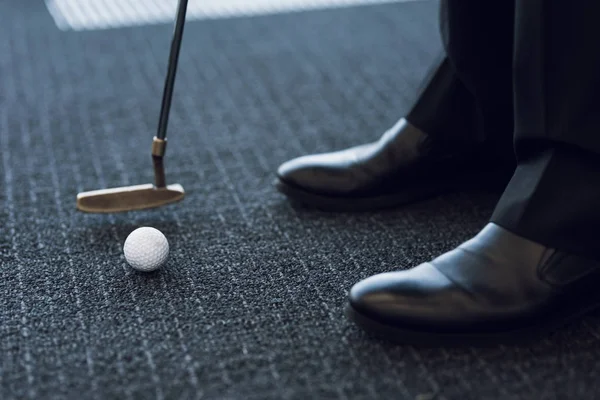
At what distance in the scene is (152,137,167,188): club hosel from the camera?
4.25 ft

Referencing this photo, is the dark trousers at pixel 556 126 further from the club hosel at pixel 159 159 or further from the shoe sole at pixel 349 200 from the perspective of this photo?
the club hosel at pixel 159 159

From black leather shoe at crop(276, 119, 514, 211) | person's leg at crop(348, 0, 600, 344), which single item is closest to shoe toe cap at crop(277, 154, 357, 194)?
black leather shoe at crop(276, 119, 514, 211)

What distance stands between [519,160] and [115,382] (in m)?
0.52

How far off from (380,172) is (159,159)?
0.33 meters

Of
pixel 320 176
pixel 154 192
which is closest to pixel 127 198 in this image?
pixel 154 192

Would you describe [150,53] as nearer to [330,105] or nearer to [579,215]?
A: [330,105]

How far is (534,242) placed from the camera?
969mm

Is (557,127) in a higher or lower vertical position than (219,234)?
higher

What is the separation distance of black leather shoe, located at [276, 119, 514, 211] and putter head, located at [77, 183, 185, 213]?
6.7 inches

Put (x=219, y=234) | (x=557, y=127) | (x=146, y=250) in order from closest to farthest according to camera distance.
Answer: (x=557, y=127)
(x=146, y=250)
(x=219, y=234)

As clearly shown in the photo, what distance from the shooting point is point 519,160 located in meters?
1.03

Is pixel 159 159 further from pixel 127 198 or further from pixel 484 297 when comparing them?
pixel 484 297

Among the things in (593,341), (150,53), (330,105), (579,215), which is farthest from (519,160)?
(150,53)

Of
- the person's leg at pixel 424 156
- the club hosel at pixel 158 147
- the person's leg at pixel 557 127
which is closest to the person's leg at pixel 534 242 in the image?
the person's leg at pixel 557 127
